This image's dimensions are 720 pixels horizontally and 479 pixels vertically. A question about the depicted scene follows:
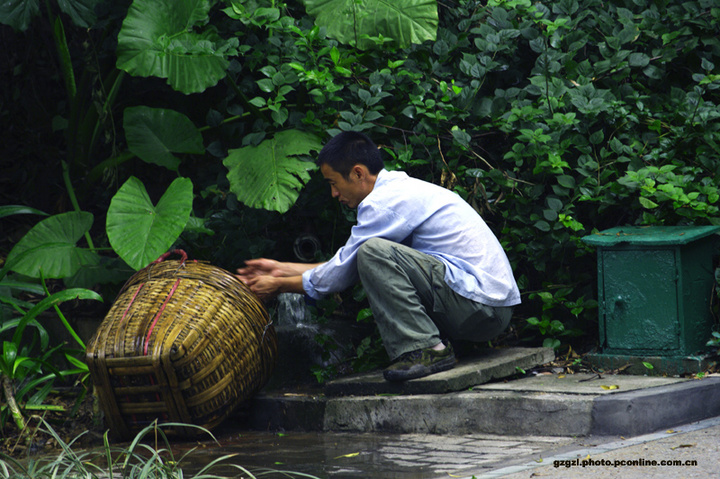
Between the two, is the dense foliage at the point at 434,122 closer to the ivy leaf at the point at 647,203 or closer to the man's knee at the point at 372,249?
the ivy leaf at the point at 647,203

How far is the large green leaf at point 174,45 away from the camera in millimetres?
4562

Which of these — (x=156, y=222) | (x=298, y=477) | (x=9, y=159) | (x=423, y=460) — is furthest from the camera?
(x=9, y=159)

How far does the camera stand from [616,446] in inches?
104

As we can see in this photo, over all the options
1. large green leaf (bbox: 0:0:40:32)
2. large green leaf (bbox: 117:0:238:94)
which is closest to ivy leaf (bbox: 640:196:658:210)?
large green leaf (bbox: 117:0:238:94)

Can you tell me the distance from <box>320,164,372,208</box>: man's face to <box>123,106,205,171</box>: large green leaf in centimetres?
136

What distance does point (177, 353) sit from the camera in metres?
→ 3.36

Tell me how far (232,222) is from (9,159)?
9.07 feet

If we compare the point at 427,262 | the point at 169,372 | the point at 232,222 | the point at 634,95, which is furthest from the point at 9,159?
the point at 634,95

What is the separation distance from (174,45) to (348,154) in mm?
1534

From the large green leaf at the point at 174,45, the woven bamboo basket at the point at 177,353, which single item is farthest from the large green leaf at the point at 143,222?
the large green leaf at the point at 174,45

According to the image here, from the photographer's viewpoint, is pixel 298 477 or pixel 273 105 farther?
pixel 273 105

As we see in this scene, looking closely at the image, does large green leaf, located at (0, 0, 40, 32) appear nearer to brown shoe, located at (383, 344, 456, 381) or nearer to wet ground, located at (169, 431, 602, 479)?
wet ground, located at (169, 431, 602, 479)

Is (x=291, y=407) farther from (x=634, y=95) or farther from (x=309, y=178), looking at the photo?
(x=634, y=95)

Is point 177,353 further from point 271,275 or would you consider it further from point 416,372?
point 416,372
